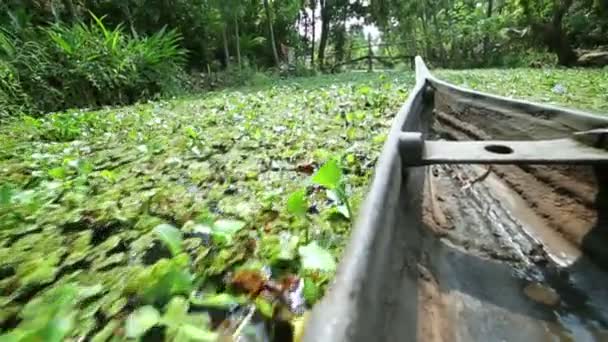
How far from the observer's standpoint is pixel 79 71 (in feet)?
13.5

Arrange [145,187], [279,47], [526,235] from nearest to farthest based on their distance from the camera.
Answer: [526,235] < [145,187] < [279,47]

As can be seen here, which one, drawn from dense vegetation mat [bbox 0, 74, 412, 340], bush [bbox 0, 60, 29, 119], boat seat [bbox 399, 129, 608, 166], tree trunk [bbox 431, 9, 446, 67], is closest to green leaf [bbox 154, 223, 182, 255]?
dense vegetation mat [bbox 0, 74, 412, 340]

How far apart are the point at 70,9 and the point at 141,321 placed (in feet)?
22.5

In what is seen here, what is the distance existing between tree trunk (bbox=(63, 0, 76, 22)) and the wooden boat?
6.19m

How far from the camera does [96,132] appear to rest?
8.05 feet

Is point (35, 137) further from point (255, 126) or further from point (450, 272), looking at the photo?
point (450, 272)

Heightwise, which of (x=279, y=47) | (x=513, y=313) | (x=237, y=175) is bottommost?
(x=513, y=313)

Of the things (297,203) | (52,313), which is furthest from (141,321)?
(297,203)

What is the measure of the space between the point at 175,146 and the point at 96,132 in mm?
932

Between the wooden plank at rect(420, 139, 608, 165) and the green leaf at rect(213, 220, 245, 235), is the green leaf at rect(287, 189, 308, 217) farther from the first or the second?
the wooden plank at rect(420, 139, 608, 165)

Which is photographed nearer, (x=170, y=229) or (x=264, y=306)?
(x=264, y=306)

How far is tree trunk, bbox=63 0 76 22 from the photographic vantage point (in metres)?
5.44

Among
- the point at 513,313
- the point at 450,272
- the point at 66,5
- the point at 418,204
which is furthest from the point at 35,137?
the point at 66,5

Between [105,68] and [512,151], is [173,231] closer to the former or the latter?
[512,151]
